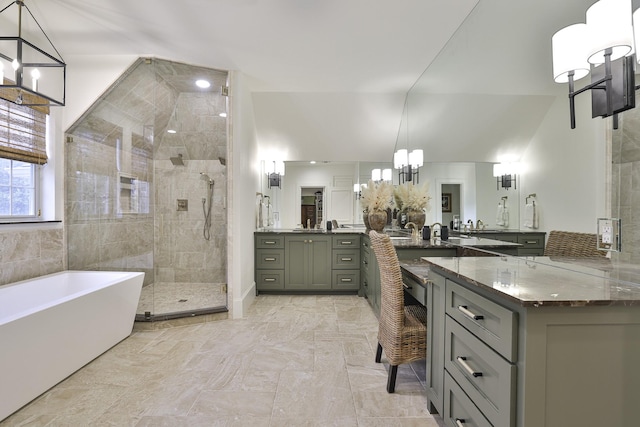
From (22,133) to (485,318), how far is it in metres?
3.61

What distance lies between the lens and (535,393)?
944mm

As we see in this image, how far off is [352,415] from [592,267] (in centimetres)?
137

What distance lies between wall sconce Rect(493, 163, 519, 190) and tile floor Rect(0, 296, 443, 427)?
1347mm

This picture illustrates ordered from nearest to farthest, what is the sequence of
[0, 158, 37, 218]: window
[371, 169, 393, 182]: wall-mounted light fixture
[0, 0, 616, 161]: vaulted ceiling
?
[0, 0, 616, 161]: vaulted ceiling → [0, 158, 37, 218]: window → [371, 169, 393, 182]: wall-mounted light fixture

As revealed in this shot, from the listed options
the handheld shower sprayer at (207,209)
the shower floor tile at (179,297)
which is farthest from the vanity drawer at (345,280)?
the handheld shower sprayer at (207,209)

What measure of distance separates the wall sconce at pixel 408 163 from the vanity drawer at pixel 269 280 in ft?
6.58

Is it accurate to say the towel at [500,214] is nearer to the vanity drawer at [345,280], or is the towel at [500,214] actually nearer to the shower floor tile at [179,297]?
the vanity drawer at [345,280]

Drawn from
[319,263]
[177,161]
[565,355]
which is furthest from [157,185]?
[565,355]

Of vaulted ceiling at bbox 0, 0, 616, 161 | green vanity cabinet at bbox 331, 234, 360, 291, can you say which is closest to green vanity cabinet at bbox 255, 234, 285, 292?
green vanity cabinet at bbox 331, 234, 360, 291

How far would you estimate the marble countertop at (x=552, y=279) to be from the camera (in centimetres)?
93

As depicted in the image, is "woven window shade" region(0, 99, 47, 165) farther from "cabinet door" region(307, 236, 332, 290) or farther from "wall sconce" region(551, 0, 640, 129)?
"wall sconce" region(551, 0, 640, 129)

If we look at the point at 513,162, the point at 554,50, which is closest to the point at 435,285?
the point at 513,162

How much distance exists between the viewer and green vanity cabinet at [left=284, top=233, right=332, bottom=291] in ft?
13.3

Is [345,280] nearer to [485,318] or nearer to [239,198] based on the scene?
[239,198]
